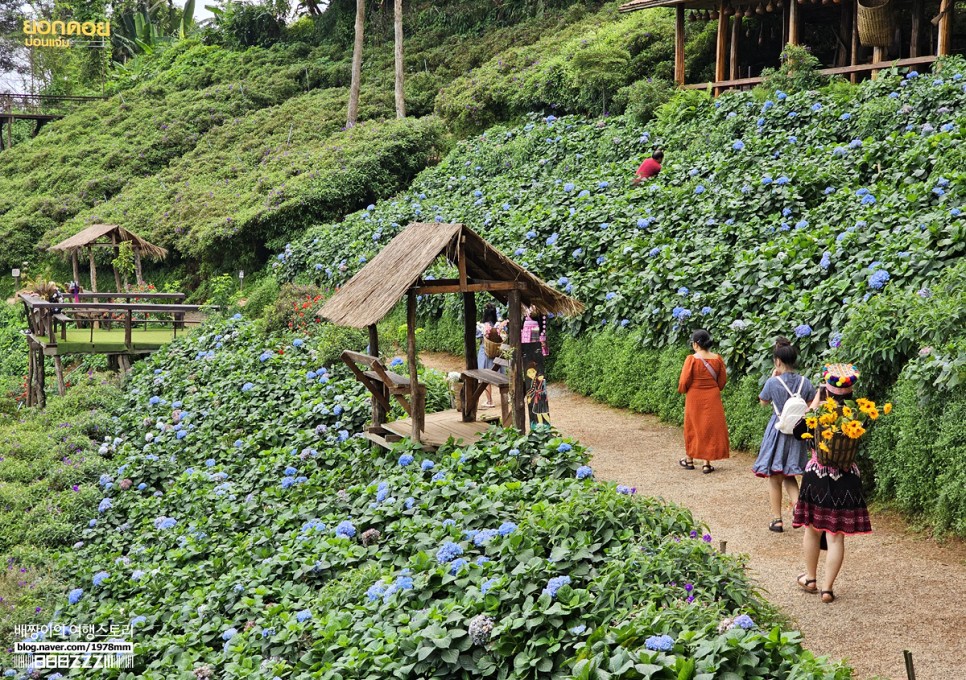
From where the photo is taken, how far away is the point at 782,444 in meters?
6.72

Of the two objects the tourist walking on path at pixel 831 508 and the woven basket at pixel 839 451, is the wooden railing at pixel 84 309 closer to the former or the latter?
the tourist walking on path at pixel 831 508

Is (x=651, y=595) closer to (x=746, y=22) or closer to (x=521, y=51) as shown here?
(x=746, y=22)

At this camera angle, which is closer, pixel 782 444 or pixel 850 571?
pixel 850 571

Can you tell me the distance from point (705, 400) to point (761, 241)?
336cm

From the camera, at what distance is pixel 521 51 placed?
24391 millimetres

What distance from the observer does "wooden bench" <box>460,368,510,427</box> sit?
7.80 m

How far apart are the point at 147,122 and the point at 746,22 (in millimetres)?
20090

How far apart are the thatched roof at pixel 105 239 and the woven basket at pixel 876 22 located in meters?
13.6

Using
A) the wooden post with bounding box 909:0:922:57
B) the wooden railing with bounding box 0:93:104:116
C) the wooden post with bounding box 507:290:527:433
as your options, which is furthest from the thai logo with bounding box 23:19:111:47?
the wooden post with bounding box 507:290:527:433

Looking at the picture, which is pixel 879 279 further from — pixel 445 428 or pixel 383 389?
pixel 383 389

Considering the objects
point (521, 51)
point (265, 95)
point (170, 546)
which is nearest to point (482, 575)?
point (170, 546)

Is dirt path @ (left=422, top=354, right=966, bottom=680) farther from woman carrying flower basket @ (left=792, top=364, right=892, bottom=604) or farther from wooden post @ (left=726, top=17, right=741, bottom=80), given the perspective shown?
wooden post @ (left=726, top=17, right=741, bottom=80)

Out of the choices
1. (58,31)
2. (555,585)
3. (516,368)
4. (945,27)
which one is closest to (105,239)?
(516,368)

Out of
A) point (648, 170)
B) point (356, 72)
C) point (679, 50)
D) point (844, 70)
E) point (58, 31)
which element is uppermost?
point (58, 31)
